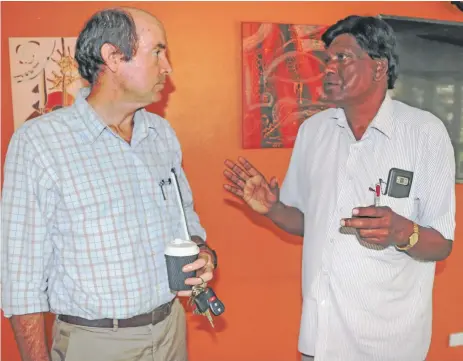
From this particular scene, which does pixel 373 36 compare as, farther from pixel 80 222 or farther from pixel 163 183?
pixel 80 222

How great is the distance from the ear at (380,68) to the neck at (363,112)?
2.7 inches

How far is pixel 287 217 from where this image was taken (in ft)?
7.36

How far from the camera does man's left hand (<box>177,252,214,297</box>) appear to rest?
163 cm

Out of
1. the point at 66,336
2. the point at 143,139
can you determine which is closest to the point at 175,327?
the point at 66,336

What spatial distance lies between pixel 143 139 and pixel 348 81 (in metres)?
0.84

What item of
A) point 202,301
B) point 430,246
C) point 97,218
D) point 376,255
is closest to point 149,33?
point 97,218

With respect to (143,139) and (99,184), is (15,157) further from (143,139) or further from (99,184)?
(143,139)

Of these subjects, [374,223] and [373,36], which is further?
[373,36]

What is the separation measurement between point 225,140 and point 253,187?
0.79 m

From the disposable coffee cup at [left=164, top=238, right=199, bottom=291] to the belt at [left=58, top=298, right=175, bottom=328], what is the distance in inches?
6.5

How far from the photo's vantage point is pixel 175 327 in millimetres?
1872

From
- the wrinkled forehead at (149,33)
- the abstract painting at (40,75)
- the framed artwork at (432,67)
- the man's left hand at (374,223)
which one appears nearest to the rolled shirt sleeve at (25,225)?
the wrinkled forehead at (149,33)

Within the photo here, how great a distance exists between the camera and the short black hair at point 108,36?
1712 millimetres

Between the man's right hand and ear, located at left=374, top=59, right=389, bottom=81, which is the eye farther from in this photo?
the man's right hand
